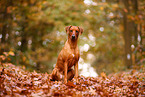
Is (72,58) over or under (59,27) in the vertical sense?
under

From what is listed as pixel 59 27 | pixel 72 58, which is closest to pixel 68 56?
pixel 72 58

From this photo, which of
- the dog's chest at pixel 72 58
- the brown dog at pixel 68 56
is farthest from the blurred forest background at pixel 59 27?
the dog's chest at pixel 72 58

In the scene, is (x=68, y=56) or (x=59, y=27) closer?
(x=68, y=56)

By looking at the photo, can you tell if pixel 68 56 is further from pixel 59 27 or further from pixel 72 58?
pixel 59 27

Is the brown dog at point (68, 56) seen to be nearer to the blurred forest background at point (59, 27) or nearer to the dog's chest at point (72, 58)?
the dog's chest at point (72, 58)

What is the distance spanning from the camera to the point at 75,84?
541 centimetres

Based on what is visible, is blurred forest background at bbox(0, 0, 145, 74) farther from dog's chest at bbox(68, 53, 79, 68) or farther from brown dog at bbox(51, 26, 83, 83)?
dog's chest at bbox(68, 53, 79, 68)

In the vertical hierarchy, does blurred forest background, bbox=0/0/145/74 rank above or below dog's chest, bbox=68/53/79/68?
above

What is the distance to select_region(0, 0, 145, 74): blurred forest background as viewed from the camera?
37.1ft

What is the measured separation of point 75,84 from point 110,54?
43.1 ft

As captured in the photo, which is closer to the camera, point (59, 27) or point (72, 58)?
point (72, 58)

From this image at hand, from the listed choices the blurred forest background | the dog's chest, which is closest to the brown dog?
the dog's chest

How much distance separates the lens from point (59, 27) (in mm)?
12609

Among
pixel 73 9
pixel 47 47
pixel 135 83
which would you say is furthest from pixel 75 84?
pixel 47 47
